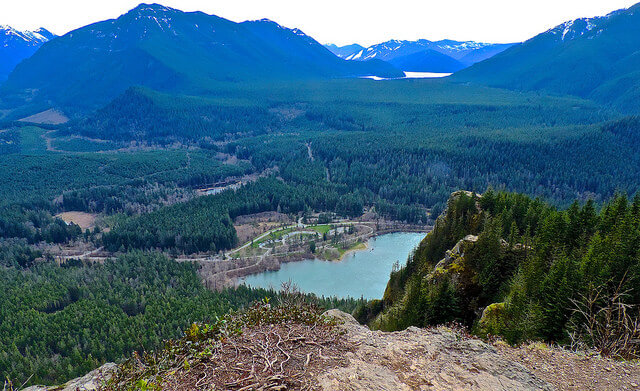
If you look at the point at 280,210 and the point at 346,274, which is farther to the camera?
Result: the point at 280,210

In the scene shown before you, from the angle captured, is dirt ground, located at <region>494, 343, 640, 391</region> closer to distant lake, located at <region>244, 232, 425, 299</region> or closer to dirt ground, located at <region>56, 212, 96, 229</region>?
distant lake, located at <region>244, 232, 425, 299</region>

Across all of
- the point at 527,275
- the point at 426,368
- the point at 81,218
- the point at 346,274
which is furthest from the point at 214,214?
the point at 426,368

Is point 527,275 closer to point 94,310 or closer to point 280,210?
point 94,310

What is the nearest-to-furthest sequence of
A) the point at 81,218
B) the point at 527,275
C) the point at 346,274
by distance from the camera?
the point at 527,275, the point at 346,274, the point at 81,218

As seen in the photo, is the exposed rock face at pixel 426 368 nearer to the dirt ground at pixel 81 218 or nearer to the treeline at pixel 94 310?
the treeline at pixel 94 310

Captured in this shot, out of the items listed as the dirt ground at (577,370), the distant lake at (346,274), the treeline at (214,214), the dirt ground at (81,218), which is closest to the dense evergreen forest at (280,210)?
the treeline at (214,214)

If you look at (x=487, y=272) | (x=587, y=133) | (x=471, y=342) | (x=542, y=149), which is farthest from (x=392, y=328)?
(x=587, y=133)

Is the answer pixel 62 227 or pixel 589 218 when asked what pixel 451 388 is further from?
pixel 62 227

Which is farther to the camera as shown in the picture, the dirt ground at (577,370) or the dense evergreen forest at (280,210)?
the dense evergreen forest at (280,210)
